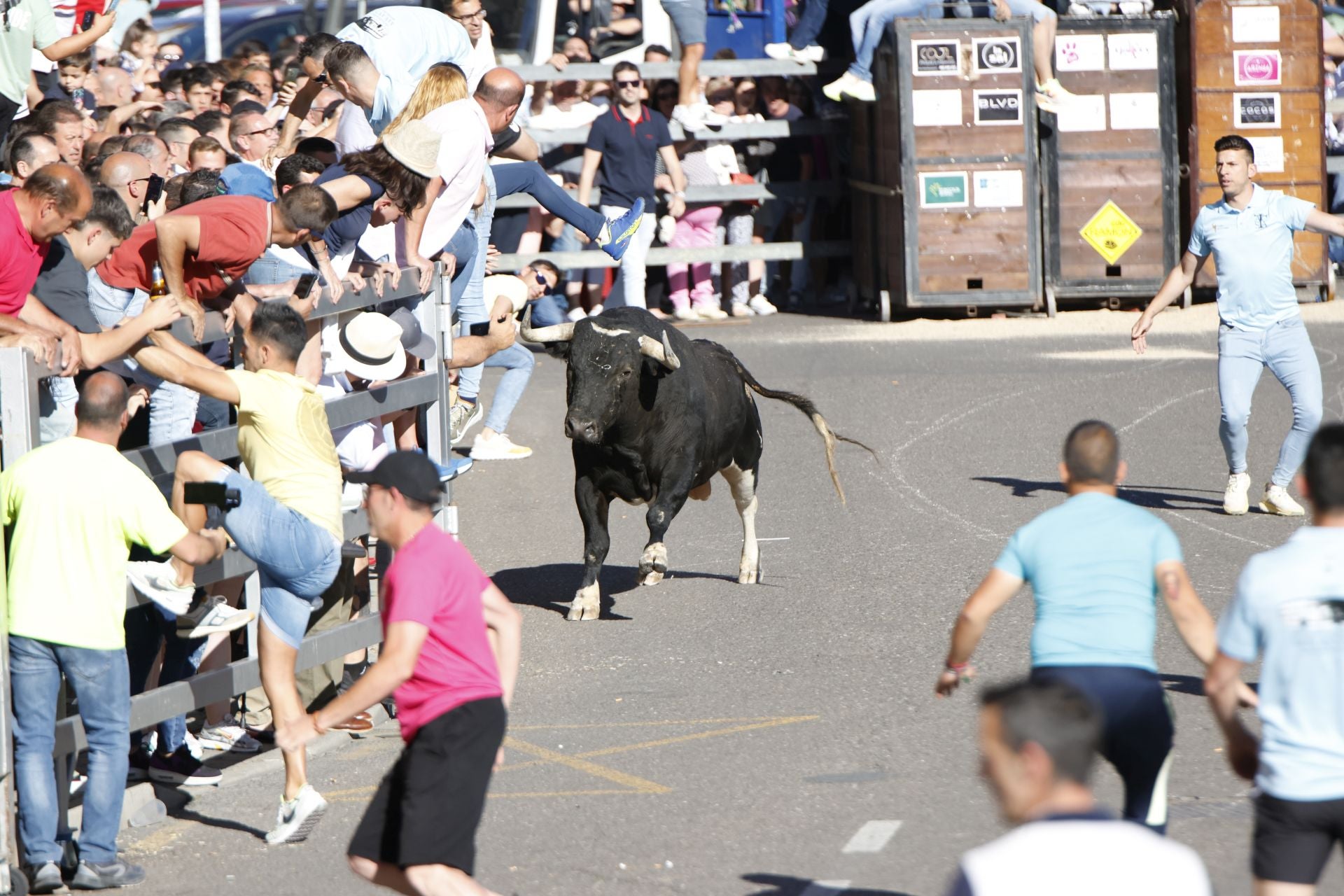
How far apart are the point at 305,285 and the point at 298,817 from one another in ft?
8.31

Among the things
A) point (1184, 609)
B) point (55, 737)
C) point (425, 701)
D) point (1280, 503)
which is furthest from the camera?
point (1280, 503)

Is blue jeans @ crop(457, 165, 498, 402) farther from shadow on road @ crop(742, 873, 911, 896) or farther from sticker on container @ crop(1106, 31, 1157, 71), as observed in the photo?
sticker on container @ crop(1106, 31, 1157, 71)

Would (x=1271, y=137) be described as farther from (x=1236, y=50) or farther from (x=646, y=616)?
(x=646, y=616)

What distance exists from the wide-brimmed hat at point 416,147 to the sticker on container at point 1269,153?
1150cm

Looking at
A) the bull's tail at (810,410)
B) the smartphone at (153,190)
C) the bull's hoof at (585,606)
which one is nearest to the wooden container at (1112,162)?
the bull's tail at (810,410)

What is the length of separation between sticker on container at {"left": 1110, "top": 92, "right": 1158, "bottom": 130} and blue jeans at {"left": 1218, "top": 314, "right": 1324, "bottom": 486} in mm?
7533

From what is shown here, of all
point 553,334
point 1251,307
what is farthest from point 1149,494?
point 553,334

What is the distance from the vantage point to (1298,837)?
4.45 m

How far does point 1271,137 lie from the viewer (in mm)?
18547

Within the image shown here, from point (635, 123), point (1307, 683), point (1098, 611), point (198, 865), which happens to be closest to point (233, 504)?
point (198, 865)

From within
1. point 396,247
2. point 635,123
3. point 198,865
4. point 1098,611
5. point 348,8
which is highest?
point 348,8

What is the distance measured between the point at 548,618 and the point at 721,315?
953 cm

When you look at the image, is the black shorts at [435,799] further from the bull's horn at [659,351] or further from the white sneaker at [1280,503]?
the white sneaker at [1280,503]

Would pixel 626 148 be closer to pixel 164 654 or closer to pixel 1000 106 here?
pixel 1000 106
